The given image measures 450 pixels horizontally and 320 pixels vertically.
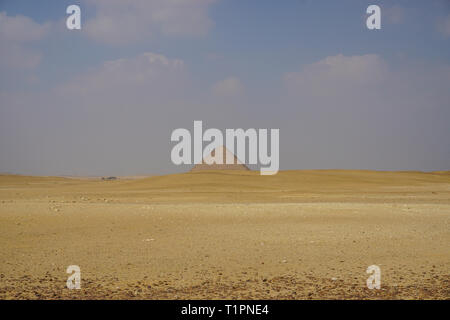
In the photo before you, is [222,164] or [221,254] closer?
[221,254]

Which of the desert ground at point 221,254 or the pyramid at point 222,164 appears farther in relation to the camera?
the pyramid at point 222,164

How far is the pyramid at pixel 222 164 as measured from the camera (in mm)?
111875

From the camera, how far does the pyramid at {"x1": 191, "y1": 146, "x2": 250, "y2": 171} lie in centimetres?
11188

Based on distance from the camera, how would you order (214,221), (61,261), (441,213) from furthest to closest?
(441,213)
(214,221)
(61,261)

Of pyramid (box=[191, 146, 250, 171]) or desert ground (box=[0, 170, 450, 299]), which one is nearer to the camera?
desert ground (box=[0, 170, 450, 299])

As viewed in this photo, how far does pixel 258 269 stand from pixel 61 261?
3660mm

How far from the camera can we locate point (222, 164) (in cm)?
11519

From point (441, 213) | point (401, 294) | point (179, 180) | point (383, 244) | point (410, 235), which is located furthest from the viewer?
point (179, 180)

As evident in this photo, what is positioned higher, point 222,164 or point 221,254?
point 221,254
